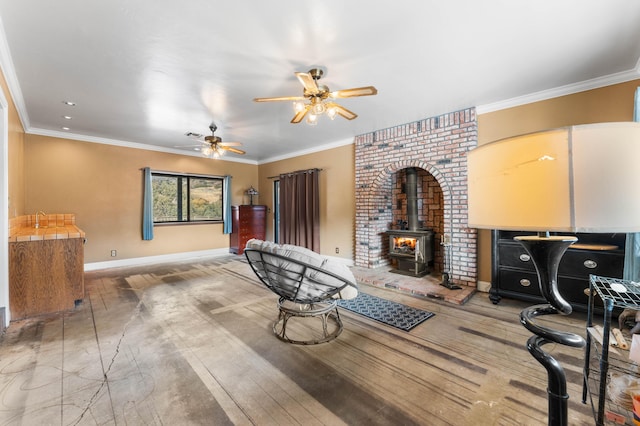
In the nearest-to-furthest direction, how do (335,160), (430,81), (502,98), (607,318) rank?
(607,318) < (430,81) < (502,98) < (335,160)

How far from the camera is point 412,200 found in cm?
457

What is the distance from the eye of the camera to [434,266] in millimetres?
4746

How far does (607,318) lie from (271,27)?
2834mm

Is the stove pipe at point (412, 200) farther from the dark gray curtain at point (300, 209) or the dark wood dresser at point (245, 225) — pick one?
the dark wood dresser at point (245, 225)

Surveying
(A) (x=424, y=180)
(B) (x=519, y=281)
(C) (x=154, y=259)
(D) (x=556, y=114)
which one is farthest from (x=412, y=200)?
(C) (x=154, y=259)

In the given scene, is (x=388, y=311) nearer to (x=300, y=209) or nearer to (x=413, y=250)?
(x=413, y=250)

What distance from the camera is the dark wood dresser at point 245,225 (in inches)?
266

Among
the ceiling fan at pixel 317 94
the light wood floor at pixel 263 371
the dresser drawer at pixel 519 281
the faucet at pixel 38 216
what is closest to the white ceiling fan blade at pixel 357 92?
the ceiling fan at pixel 317 94

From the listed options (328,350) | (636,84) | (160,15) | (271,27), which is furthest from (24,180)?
(636,84)

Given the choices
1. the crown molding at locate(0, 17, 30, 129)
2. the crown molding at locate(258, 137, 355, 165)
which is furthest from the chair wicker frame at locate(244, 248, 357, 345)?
the crown molding at locate(258, 137, 355, 165)

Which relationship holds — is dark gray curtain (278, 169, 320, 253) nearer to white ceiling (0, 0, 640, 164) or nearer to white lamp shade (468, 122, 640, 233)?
white ceiling (0, 0, 640, 164)

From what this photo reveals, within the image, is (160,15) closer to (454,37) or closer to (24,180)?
(454,37)

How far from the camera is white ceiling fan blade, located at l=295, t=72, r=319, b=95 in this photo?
238 cm

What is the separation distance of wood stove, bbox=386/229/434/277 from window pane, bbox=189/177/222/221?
15.1 ft
